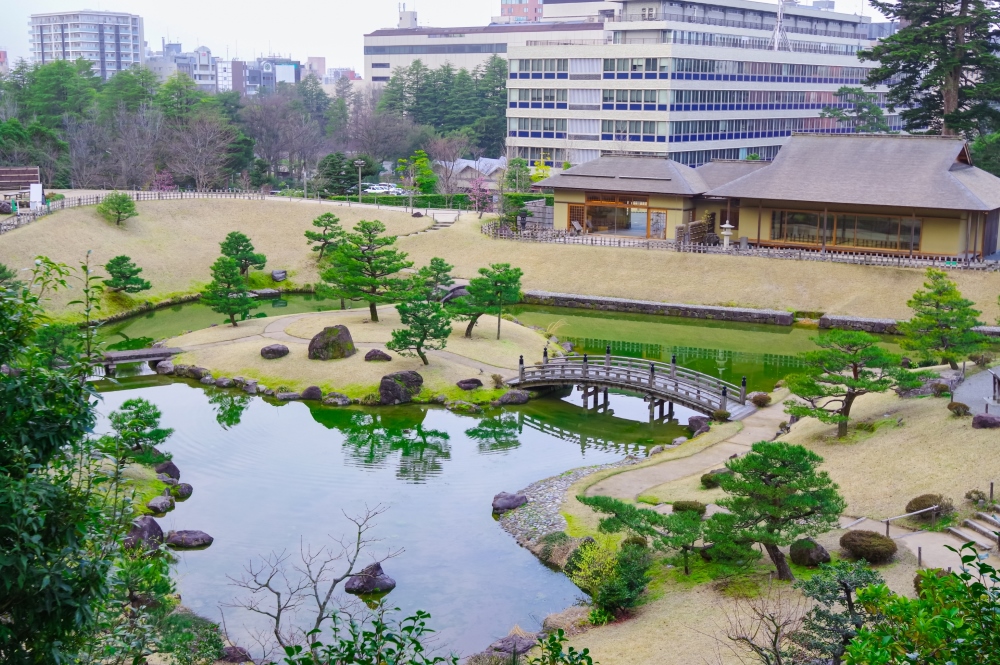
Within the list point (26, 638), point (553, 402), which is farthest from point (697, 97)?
point (26, 638)

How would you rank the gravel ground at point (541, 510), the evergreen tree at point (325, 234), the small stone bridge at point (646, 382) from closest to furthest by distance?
1. the gravel ground at point (541, 510)
2. the small stone bridge at point (646, 382)
3. the evergreen tree at point (325, 234)

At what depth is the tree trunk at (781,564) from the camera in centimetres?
1797

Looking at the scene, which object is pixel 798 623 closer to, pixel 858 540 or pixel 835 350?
pixel 858 540

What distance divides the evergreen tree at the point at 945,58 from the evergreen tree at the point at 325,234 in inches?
1091

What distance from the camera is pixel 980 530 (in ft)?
62.2

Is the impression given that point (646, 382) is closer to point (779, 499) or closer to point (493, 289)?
point (493, 289)

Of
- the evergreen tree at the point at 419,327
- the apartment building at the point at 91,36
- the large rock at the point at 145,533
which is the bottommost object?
the large rock at the point at 145,533

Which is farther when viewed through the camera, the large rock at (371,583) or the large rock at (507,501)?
the large rock at (507,501)

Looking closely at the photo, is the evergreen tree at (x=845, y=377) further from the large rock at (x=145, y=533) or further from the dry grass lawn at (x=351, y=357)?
the large rock at (x=145, y=533)

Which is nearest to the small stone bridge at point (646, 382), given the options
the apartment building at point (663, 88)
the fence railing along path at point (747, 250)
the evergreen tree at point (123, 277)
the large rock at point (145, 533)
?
the large rock at point (145, 533)

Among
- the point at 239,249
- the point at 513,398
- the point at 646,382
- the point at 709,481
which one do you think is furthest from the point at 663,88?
the point at 709,481

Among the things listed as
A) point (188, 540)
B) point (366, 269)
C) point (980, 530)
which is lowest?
point (188, 540)

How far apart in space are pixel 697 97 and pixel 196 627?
191 ft

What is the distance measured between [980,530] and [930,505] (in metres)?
1.16
